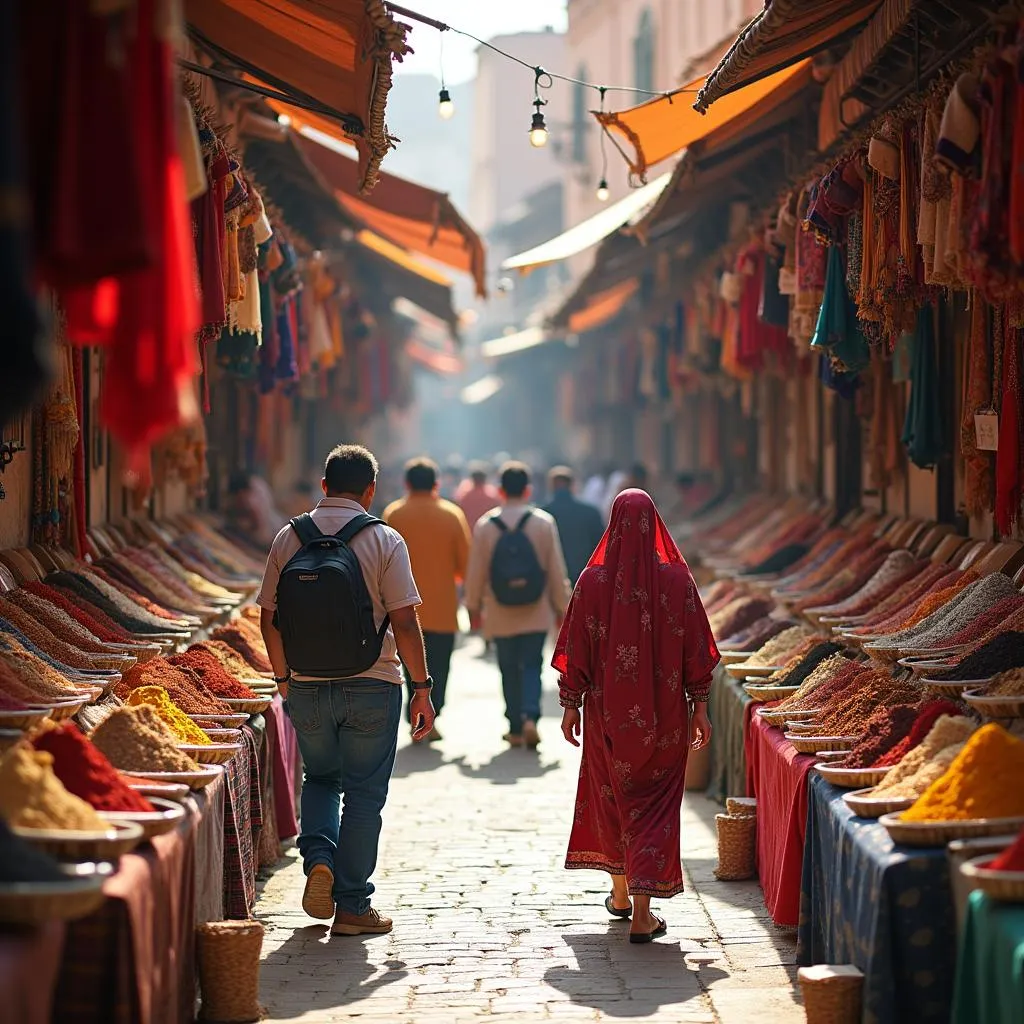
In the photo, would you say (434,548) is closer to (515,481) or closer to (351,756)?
(515,481)

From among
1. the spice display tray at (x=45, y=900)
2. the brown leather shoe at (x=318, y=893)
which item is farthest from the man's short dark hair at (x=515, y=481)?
the spice display tray at (x=45, y=900)

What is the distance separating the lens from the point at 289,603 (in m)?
6.59

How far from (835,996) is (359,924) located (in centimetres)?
232

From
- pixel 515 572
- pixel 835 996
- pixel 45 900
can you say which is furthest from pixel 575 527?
pixel 45 900

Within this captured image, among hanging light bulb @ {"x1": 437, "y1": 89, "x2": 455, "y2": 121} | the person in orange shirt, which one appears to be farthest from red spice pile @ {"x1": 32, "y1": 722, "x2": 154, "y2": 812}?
the person in orange shirt

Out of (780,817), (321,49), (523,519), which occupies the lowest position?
(780,817)

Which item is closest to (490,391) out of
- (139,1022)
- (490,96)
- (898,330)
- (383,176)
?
(490,96)

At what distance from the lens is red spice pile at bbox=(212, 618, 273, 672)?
29.3 feet

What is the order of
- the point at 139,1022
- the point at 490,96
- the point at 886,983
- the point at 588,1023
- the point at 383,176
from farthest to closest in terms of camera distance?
the point at 490,96, the point at 383,176, the point at 588,1023, the point at 886,983, the point at 139,1022

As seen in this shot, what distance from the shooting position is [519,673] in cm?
1170

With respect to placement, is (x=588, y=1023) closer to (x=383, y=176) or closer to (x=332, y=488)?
(x=332, y=488)

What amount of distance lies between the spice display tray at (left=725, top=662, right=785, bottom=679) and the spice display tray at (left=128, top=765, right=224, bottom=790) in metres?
3.53

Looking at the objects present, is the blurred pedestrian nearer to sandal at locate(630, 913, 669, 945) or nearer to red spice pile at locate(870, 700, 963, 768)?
sandal at locate(630, 913, 669, 945)

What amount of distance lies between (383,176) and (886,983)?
892 cm
